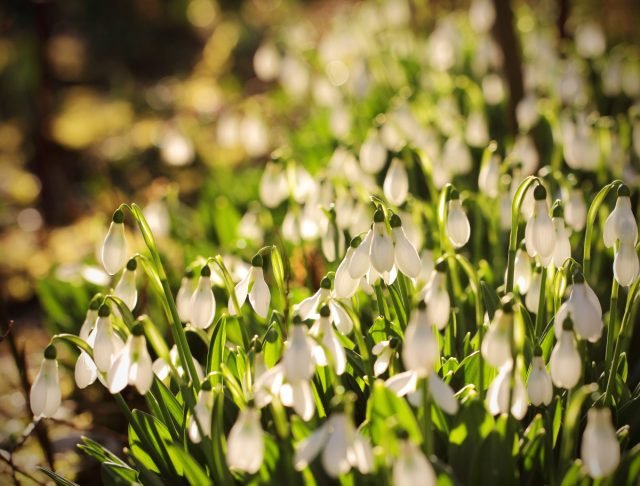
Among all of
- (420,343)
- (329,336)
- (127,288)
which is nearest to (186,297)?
(127,288)

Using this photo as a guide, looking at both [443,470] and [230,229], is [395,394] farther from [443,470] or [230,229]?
[230,229]

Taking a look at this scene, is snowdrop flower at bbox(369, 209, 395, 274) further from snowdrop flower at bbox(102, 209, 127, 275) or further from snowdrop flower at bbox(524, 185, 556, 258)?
snowdrop flower at bbox(102, 209, 127, 275)

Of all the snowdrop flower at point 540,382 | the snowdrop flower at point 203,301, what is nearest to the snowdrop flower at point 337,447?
the snowdrop flower at point 540,382

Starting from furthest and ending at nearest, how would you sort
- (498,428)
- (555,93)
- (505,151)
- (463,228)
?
(555,93), (505,151), (463,228), (498,428)

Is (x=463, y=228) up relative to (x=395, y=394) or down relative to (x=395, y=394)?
up

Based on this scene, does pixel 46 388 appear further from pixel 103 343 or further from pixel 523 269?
pixel 523 269

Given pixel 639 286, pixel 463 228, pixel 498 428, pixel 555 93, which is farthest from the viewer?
pixel 555 93

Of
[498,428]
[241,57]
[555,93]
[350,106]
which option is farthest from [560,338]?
[241,57]

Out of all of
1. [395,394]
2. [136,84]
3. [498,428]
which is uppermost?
[395,394]
